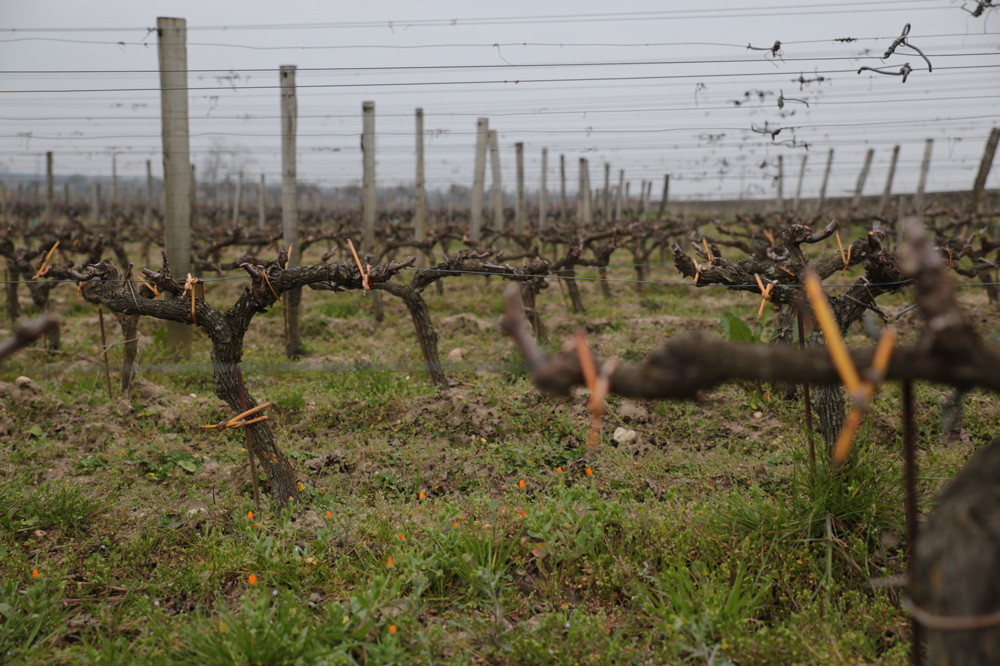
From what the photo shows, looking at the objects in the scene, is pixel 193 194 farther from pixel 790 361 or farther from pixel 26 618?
pixel 790 361

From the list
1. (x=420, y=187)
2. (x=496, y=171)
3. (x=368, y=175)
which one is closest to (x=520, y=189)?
(x=496, y=171)

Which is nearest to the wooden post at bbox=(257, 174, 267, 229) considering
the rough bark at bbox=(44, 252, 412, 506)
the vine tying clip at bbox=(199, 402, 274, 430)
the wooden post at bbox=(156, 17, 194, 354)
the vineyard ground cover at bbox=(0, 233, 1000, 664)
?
the wooden post at bbox=(156, 17, 194, 354)

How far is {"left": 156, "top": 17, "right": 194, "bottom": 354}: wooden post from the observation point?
825 cm

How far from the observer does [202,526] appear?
4.41m

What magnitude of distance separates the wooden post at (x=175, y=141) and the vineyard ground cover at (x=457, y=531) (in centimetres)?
220

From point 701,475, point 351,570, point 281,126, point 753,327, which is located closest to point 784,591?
point 701,475

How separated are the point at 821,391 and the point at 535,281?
14.5 feet

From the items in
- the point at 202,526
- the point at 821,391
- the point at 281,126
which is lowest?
the point at 202,526

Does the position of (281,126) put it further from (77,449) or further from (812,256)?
(812,256)

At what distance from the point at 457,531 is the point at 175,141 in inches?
252

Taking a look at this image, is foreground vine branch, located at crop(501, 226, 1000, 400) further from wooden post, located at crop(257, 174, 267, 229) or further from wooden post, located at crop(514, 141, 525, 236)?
wooden post, located at crop(257, 174, 267, 229)

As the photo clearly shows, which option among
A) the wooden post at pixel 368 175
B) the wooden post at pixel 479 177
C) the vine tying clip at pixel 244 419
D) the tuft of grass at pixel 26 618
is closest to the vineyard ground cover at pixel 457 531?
the tuft of grass at pixel 26 618

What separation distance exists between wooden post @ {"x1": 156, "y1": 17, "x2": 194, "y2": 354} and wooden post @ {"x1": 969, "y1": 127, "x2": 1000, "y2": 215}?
37.8ft

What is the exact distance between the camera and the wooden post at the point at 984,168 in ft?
39.9
